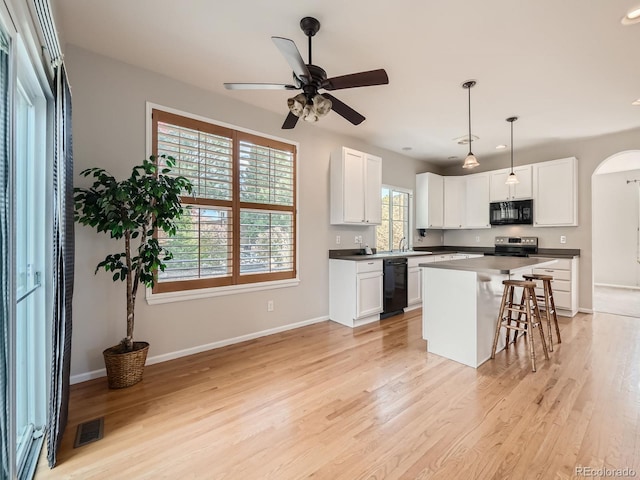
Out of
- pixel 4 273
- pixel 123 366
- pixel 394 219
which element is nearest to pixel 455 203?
pixel 394 219

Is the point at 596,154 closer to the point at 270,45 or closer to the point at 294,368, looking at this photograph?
the point at 270,45

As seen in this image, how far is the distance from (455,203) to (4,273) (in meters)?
6.32

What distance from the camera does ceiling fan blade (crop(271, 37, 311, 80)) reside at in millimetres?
1669

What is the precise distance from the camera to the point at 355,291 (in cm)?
407

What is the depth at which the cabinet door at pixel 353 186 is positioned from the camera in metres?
4.27

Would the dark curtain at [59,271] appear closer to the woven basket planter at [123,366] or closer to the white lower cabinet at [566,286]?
the woven basket planter at [123,366]

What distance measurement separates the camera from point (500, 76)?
9.57 feet

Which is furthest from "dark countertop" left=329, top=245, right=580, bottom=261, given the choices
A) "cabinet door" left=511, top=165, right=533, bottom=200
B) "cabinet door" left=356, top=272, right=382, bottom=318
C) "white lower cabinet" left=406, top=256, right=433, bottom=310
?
"cabinet door" left=511, top=165, right=533, bottom=200

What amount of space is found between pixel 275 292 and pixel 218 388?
1.47m

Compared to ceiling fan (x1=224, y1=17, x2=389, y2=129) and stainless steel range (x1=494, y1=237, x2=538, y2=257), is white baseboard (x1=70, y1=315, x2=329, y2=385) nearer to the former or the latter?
ceiling fan (x1=224, y1=17, x2=389, y2=129)

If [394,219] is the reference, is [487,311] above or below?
below

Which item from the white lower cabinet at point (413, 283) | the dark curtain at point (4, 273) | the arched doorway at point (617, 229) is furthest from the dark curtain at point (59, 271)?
the arched doorway at point (617, 229)

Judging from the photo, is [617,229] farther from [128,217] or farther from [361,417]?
[128,217]

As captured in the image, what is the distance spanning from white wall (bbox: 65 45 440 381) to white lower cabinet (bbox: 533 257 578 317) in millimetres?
3683
